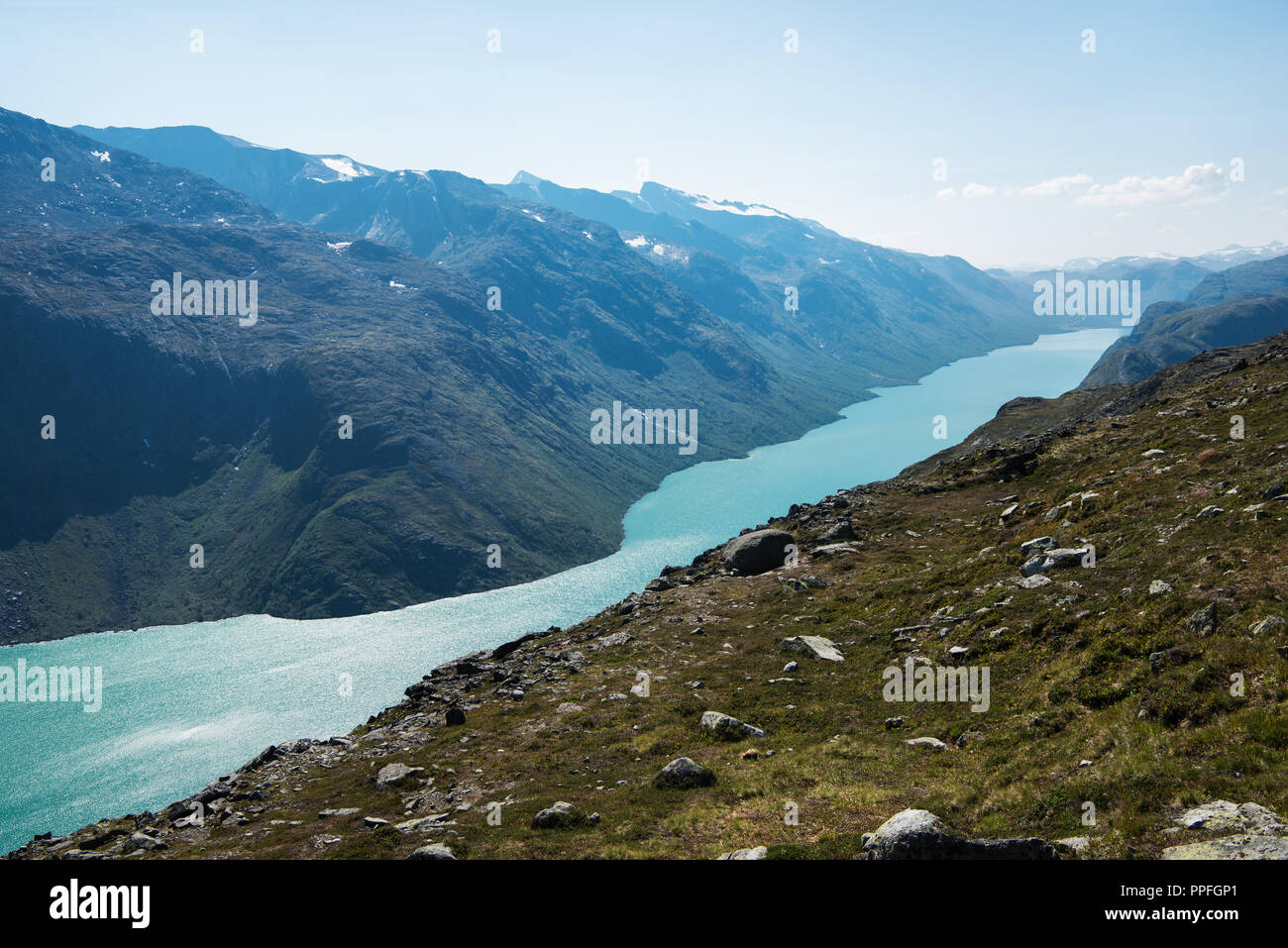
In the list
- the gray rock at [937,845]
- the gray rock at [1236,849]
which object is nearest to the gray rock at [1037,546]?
the gray rock at [1236,849]

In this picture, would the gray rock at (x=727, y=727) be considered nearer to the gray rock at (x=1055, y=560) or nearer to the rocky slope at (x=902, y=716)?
the rocky slope at (x=902, y=716)

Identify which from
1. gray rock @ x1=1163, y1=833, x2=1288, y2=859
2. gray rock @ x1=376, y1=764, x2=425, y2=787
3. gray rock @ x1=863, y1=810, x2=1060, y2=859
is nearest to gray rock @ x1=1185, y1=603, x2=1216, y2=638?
gray rock @ x1=1163, y1=833, x2=1288, y2=859

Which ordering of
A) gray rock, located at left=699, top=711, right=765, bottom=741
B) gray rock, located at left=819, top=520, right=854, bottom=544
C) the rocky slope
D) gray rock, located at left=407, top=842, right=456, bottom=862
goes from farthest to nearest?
gray rock, located at left=819, top=520, right=854, bottom=544, gray rock, located at left=699, top=711, right=765, bottom=741, gray rock, located at left=407, top=842, right=456, bottom=862, the rocky slope

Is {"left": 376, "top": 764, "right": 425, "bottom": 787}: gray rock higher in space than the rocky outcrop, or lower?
lower

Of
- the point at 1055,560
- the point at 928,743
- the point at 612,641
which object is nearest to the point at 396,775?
the point at 612,641

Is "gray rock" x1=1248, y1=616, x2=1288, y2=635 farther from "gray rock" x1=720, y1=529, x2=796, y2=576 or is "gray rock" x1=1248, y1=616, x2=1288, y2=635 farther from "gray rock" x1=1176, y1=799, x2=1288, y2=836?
"gray rock" x1=720, y1=529, x2=796, y2=576
